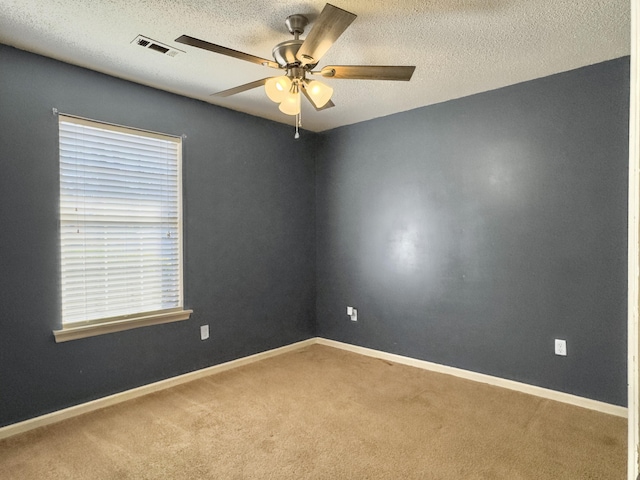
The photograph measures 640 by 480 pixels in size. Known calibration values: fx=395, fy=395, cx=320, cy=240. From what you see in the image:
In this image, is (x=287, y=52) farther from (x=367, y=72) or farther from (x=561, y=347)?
(x=561, y=347)

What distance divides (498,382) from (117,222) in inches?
130

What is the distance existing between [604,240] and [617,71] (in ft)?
3.79

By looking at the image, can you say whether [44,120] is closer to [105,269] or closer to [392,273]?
[105,269]

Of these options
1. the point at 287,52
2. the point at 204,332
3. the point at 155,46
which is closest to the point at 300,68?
the point at 287,52

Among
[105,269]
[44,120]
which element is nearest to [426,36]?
[44,120]

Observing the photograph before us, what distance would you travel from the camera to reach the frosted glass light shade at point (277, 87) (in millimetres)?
2102

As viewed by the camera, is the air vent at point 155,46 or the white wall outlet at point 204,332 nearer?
the air vent at point 155,46

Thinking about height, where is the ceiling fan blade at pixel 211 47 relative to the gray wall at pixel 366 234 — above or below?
above

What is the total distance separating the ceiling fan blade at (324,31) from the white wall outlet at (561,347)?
105 inches

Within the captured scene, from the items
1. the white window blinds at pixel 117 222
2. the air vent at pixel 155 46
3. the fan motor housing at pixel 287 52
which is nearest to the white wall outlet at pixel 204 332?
the white window blinds at pixel 117 222

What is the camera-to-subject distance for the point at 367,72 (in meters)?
2.12

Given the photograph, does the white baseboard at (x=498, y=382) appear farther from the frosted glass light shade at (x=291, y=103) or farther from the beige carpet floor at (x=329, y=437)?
the frosted glass light shade at (x=291, y=103)

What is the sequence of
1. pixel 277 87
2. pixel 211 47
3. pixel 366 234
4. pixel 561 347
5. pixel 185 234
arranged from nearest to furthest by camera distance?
pixel 211 47 → pixel 277 87 → pixel 561 347 → pixel 185 234 → pixel 366 234

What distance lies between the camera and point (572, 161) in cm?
289
